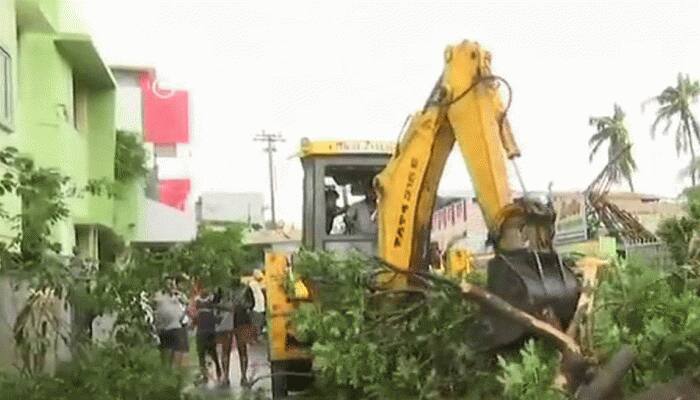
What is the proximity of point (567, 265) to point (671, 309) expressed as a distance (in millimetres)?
900

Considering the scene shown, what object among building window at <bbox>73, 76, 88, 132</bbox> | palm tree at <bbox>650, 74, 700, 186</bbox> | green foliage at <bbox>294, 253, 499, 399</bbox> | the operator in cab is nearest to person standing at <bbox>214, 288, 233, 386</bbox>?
the operator in cab

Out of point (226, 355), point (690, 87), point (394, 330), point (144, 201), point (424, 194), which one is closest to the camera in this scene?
point (394, 330)

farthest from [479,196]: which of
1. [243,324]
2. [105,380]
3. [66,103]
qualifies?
[66,103]

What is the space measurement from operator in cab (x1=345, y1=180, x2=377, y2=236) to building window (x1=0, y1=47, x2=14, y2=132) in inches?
140

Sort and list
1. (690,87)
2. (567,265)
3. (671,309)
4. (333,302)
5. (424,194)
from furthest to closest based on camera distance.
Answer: (690,87)
(424,194)
(333,302)
(567,265)
(671,309)

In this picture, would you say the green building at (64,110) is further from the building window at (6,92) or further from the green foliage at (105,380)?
the green foliage at (105,380)

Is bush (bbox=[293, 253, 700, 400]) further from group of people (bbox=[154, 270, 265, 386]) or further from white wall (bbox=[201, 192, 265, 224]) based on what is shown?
white wall (bbox=[201, 192, 265, 224])

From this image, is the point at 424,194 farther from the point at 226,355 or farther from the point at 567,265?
the point at 226,355

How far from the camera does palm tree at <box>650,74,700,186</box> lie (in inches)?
2067


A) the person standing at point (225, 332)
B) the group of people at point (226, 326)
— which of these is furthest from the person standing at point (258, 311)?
the person standing at point (225, 332)

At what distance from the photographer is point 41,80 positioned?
15.6m

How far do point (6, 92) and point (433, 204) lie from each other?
483 centimetres

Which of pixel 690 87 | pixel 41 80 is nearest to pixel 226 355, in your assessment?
pixel 41 80

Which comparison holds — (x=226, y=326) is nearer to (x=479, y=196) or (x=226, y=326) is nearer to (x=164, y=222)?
(x=479, y=196)
